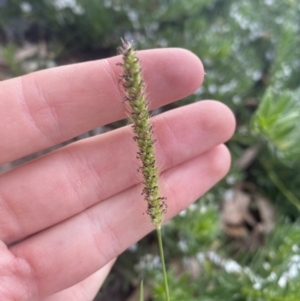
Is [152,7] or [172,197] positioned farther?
[152,7]

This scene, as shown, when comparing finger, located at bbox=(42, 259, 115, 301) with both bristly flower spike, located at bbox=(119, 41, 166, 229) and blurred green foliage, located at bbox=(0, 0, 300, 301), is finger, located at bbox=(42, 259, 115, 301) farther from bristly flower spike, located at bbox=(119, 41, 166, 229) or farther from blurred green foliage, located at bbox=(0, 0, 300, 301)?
bristly flower spike, located at bbox=(119, 41, 166, 229)

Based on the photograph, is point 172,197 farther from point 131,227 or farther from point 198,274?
point 198,274

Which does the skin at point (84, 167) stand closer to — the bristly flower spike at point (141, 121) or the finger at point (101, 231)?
the finger at point (101, 231)

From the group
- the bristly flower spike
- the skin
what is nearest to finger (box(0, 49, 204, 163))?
the skin

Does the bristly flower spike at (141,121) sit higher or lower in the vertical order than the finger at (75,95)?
lower

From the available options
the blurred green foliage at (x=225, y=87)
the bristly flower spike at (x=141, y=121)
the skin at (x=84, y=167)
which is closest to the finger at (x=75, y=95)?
the skin at (x=84, y=167)

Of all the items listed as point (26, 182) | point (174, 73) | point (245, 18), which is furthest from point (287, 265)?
point (245, 18)
